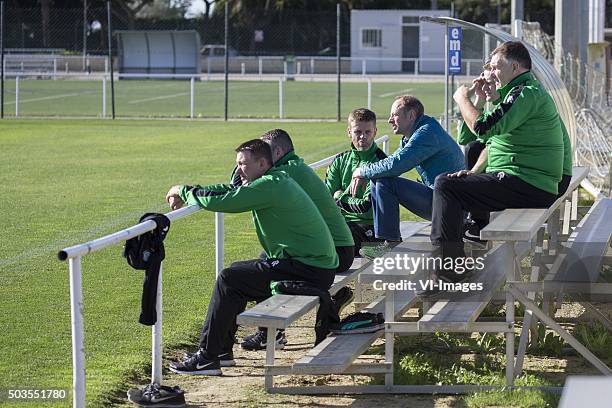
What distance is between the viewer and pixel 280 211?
21.8 feet

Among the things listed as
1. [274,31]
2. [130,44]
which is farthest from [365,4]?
[130,44]

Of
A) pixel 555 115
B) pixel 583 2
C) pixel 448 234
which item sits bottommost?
pixel 448 234

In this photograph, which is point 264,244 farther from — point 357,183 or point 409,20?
point 409,20

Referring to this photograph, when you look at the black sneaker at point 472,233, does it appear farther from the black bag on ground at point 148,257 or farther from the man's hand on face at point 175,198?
the black bag on ground at point 148,257

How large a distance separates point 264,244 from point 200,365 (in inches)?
30.9

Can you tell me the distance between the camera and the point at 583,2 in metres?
16.7

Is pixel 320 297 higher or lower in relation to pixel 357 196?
lower

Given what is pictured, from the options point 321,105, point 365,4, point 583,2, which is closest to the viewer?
point 583,2

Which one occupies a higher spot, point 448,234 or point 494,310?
point 448,234

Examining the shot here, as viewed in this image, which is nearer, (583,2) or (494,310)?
(494,310)

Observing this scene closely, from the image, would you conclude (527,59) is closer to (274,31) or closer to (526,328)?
(526,328)

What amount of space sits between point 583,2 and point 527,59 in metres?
9.98

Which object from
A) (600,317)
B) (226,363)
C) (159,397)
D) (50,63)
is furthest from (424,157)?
(50,63)

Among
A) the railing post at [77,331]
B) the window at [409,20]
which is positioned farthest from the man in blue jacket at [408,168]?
the window at [409,20]
